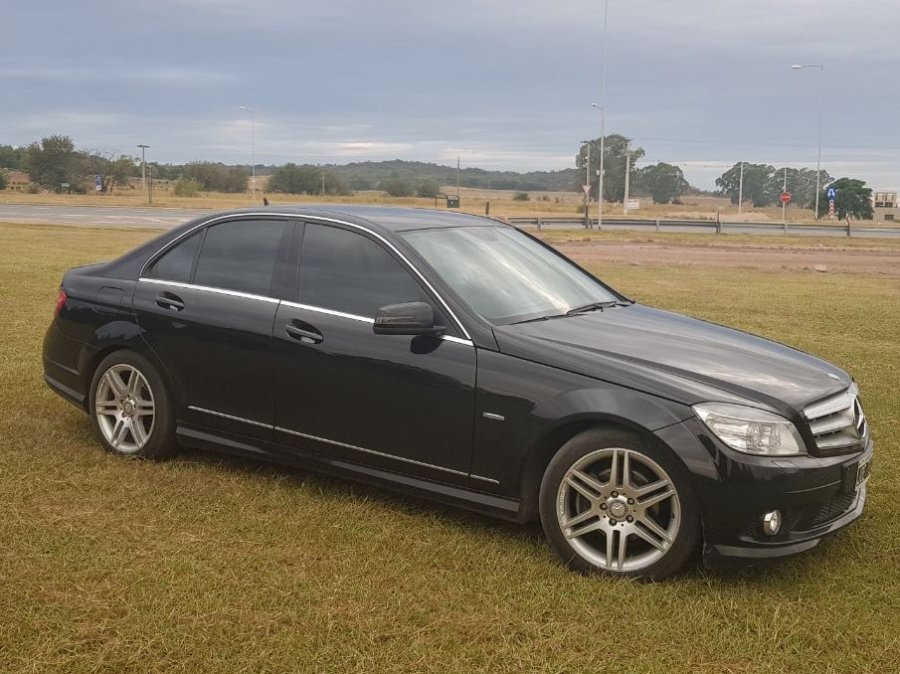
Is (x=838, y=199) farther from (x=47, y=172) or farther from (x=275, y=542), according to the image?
(x=275, y=542)

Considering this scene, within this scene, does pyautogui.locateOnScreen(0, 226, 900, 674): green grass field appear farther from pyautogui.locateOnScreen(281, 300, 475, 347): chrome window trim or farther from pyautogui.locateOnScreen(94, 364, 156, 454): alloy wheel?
pyautogui.locateOnScreen(281, 300, 475, 347): chrome window trim

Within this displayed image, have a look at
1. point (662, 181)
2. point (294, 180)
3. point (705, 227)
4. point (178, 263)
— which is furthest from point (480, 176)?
point (178, 263)

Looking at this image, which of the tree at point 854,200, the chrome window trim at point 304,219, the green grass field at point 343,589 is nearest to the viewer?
the green grass field at point 343,589

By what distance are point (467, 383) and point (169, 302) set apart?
2.06m

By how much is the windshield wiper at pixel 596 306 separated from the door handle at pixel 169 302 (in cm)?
219

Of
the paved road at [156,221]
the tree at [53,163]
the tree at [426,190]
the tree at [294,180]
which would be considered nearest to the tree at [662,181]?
the tree at [426,190]

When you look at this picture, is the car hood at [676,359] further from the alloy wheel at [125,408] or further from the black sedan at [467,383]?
the alloy wheel at [125,408]

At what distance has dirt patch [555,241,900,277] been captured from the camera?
24.6 meters

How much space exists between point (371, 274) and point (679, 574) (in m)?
2.09

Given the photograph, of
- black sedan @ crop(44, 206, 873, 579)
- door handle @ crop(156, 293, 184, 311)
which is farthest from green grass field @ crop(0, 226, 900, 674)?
door handle @ crop(156, 293, 184, 311)

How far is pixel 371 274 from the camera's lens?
4988mm

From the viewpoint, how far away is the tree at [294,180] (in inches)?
4099

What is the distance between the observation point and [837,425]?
167 inches

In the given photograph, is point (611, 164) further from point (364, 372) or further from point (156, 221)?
point (364, 372)
